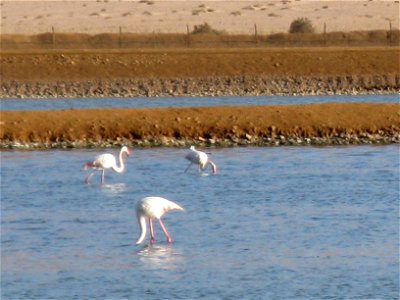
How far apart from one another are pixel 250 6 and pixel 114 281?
101 m

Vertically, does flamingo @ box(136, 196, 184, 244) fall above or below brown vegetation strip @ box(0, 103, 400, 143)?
above

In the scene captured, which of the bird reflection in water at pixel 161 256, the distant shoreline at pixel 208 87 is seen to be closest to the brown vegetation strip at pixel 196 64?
the distant shoreline at pixel 208 87

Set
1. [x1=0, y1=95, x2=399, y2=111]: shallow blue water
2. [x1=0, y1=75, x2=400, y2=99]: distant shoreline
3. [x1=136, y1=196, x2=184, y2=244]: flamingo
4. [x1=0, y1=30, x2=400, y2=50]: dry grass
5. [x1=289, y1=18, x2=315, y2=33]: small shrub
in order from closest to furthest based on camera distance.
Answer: [x1=136, y1=196, x2=184, y2=244]: flamingo < [x1=0, y1=95, x2=399, y2=111]: shallow blue water < [x1=0, y1=75, x2=400, y2=99]: distant shoreline < [x1=0, y1=30, x2=400, y2=50]: dry grass < [x1=289, y1=18, x2=315, y2=33]: small shrub

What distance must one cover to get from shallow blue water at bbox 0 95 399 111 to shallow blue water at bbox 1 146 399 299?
1471 centimetres

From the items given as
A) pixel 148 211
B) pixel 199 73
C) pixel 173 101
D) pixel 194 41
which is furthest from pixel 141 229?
pixel 194 41

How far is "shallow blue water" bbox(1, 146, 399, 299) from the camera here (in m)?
15.2

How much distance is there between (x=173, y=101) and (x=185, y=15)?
65.9 m

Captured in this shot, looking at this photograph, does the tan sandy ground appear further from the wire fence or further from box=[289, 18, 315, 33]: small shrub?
the wire fence

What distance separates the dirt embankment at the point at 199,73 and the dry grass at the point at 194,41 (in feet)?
43.8

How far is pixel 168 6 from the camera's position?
381 ft

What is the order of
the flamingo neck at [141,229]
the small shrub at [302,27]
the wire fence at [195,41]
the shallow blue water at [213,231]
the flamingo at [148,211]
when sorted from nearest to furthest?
1. the shallow blue water at [213,231]
2. the flamingo neck at [141,229]
3. the flamingo at [148,211]
4. the wire fence at [195,41]
5. the small shrub at [302,27]

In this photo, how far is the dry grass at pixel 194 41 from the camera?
68.8 metres

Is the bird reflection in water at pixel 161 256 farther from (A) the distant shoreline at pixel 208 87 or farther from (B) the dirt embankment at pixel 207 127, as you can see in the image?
(A) the distant shoreline at pixel 208 87

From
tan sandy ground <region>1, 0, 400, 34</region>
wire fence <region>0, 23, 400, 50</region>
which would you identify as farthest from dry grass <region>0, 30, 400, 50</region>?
tan sandy ground <region>1, 0, 400, 34</region>
